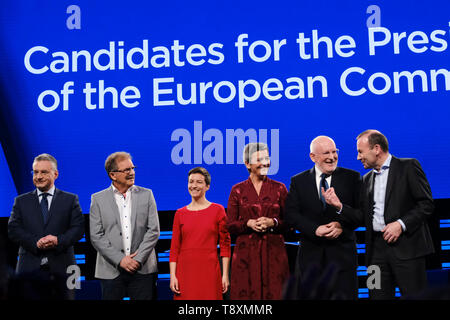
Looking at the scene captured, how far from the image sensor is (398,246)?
370 centimetres

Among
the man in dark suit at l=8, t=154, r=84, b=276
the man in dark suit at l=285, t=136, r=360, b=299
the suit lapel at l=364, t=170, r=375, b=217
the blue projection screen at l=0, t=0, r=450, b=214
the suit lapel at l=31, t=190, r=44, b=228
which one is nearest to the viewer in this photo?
the man in dark suit at l=285, t=136, r=360, b=299

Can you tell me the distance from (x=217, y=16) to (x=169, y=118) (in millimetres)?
1070

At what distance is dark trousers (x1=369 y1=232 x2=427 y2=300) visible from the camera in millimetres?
3656

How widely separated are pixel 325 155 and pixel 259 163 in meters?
0.50

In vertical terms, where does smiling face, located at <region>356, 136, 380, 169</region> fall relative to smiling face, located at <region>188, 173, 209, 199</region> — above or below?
above

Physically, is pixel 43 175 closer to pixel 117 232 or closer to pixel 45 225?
pixel 45 225

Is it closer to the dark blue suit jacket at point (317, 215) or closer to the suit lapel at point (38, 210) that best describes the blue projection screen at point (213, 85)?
the suit lapel at point (38, 210)

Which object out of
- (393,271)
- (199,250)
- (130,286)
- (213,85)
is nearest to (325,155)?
(393,271)

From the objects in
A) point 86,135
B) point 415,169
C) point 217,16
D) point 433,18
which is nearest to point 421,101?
point 433,18

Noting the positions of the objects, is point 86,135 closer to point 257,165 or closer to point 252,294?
point 257,165

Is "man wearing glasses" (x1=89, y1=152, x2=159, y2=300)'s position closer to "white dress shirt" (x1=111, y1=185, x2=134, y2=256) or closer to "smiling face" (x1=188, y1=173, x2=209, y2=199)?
"white dress shirt" (x1=111, y1=185, x2=134, y2=256)

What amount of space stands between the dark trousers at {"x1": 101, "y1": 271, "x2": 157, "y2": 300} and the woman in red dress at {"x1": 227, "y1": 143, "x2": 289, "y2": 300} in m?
0.67

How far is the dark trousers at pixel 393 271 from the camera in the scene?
366cm

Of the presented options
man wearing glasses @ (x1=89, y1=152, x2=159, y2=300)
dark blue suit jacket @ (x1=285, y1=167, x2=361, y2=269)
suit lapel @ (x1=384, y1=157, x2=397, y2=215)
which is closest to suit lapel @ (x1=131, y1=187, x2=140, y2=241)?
man wearing glasses @ (x1=89, y1=152, x2=159, y2=300)
